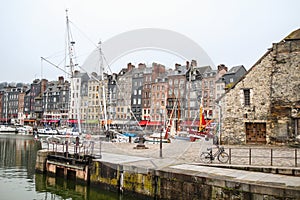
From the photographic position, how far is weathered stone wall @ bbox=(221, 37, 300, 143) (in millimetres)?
20406

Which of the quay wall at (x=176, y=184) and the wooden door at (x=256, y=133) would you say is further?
the wooden door at (x=256, y=133)

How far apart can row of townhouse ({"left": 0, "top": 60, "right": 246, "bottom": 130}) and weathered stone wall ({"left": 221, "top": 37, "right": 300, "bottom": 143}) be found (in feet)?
70.1

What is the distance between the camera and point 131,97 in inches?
2904

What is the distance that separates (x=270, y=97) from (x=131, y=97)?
178ft

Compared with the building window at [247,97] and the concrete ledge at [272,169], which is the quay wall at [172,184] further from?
the building window at [247,97]

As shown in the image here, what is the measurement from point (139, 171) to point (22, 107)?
322 ft

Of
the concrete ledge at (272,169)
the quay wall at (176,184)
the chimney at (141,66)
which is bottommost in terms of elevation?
the quay wall at (176,184)

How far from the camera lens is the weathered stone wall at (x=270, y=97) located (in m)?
20.4

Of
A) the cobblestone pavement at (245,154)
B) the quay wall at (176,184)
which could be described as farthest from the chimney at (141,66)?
the quay wall at (176,184)

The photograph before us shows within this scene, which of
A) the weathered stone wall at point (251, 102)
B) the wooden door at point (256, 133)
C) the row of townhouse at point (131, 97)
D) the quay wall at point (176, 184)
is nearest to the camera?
the quay wall at point (176, 184)

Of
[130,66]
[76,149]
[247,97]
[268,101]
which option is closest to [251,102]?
[247,97]

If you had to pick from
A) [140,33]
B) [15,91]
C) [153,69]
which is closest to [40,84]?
[15,91]

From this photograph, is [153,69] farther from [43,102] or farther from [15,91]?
[15,91]

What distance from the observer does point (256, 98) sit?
2169cm
